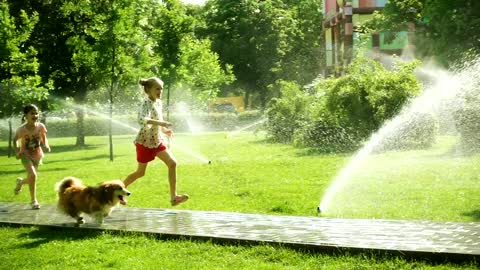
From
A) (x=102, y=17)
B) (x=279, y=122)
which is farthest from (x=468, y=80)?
(x=102, y=17)

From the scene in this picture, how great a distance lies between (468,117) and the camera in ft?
70.2

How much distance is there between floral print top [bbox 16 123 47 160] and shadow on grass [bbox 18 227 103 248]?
2457 mm

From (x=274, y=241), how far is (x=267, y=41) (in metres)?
57.8

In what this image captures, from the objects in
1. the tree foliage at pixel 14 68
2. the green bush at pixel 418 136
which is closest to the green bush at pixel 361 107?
the green bush at pixel 418 136

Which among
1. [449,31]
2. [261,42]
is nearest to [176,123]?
[261,42]

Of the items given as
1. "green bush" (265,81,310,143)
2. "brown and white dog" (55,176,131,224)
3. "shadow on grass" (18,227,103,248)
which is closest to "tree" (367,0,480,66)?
"green bush" (265,81,310,143)

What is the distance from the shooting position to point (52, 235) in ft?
27.9

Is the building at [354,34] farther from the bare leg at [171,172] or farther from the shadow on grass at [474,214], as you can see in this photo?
the bare leg at [171,172]

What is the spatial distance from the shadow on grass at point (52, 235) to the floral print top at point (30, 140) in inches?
96.7

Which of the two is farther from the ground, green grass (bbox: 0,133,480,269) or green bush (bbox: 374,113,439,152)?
green bush (bbox: 374,113,439,152)

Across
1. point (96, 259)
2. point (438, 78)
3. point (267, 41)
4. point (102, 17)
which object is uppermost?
point (267, 41)

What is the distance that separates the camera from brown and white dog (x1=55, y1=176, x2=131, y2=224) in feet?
28.0

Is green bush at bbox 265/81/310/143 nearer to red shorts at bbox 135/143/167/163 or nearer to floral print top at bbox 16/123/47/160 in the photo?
floral print top at bbox 16/123/47/160

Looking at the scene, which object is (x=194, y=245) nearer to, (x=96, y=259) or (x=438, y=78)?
(x=96, y=259)
